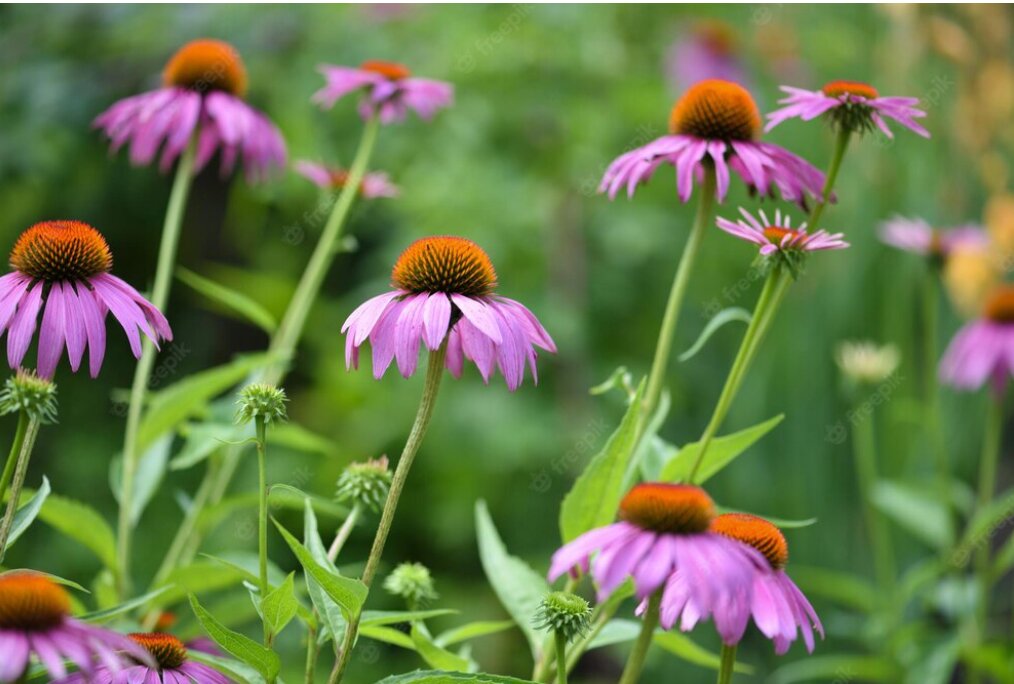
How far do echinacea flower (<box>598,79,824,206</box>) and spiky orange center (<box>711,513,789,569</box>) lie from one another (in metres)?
0.26

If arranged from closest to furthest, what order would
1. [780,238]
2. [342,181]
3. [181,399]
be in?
[780,238], [181,399], [342,181]

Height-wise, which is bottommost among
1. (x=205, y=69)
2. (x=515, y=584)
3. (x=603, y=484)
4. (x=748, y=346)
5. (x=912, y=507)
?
(x=912, y=507)

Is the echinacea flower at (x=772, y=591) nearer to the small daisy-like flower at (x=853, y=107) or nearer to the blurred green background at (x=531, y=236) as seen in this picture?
the small daisy-like flower at (x=853, y=107)

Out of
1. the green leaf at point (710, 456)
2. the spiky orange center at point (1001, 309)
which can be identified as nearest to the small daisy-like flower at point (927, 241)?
the spiky orange center at point (1001, 309)

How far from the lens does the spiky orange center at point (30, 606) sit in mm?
470

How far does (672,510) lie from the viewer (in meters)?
0.54

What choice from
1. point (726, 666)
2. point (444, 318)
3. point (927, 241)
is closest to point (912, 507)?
point (927, 241)

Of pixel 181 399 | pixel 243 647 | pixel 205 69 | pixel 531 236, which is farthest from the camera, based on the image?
pixel 531 236

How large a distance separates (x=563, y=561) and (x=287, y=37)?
226 centimetres

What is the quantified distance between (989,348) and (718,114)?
1.01 m

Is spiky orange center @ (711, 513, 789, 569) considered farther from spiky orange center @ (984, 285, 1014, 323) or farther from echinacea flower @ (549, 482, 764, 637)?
spiky orange center @ (984, 285, 1014, 323)

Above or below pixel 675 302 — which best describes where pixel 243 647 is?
below

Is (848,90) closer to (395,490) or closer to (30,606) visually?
(395,490)

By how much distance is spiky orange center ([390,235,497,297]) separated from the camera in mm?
640
